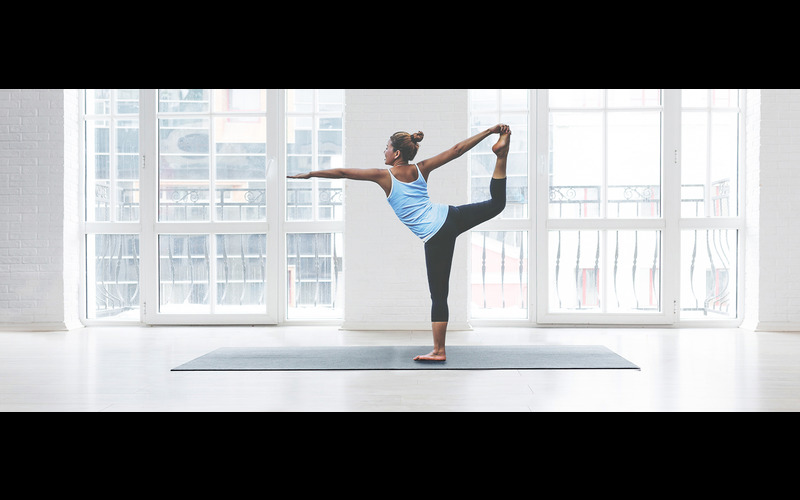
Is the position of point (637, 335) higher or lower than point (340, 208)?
lower

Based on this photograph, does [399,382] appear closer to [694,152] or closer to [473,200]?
[473,200]

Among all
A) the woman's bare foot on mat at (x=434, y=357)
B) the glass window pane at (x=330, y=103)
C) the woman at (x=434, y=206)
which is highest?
the glass window pane at (x=330, y=103)

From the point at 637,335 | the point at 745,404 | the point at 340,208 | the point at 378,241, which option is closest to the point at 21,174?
the point at 340,208

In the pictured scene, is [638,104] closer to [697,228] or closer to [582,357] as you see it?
[697,228]

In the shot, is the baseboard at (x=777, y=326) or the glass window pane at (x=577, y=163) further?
the glass window pane at (x=577, y=163)

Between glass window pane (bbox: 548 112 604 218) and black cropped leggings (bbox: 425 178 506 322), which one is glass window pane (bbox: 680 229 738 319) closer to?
glass window pane (bbox: 548 112 604 218)

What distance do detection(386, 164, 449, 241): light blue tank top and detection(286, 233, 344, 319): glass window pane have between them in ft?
6.39

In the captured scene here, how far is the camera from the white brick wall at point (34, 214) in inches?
233

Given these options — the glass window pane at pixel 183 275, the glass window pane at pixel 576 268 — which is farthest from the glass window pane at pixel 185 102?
the glass window pane at pixel 576 268

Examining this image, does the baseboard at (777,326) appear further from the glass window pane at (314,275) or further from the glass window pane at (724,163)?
the glass window pane at (314,275)

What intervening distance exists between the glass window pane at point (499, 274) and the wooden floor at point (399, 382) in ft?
3.02
